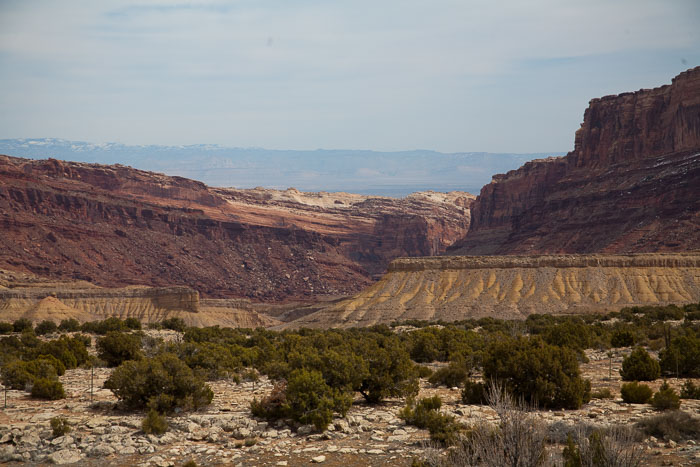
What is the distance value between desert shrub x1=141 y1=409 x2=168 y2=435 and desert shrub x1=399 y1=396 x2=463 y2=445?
7.02 m

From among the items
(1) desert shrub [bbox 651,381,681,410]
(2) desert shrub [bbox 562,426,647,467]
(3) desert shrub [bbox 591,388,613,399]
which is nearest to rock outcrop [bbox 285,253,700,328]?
(3) desert shrub [bbox 591,388,613,399]

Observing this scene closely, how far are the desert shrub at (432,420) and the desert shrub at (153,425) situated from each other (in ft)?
23.0

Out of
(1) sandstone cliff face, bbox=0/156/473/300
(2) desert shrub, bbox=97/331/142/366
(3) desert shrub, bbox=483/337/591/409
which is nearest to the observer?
(3) desert shrub, bbox=483/337/591/409

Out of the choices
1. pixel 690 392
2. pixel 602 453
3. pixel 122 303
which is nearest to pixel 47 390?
pixel 602 453

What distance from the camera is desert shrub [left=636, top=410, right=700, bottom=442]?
2197cm

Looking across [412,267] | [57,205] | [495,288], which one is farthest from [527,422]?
[57,205]

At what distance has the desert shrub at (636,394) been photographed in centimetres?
2669

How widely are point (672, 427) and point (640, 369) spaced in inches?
351

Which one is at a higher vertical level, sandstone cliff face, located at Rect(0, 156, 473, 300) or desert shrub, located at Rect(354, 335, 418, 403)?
desert shrub, located at Rect(354, 335, 418, 403)

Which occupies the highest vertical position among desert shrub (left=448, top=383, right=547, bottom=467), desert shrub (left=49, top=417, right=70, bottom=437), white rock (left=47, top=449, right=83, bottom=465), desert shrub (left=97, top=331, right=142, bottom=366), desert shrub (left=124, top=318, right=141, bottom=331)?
desert shrub (left=448, top=383, right=547, bottom=467)

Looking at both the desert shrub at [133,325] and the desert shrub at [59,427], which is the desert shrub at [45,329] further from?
the desert shrub at [59,427]

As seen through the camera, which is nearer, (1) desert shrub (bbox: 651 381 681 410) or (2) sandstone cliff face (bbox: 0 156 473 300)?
(1) desert shrub (bbox: 651 381 681 410)

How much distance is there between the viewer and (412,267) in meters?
104

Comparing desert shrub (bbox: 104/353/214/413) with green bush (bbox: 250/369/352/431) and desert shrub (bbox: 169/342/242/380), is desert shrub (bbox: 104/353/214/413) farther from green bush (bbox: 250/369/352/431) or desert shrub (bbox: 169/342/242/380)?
desert shrub (bbox: 169/342/242/380)
